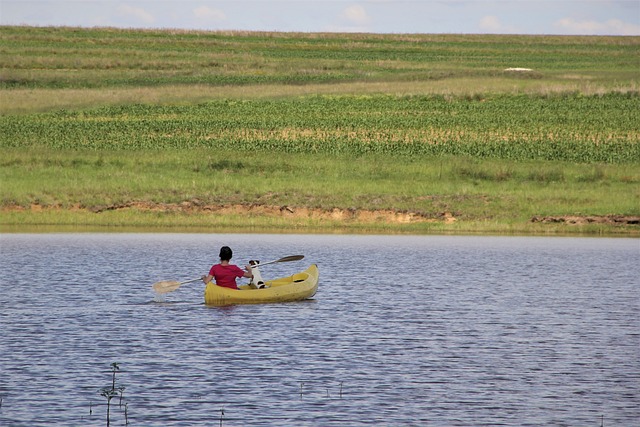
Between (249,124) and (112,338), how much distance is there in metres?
45.4

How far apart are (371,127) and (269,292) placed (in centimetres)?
3882

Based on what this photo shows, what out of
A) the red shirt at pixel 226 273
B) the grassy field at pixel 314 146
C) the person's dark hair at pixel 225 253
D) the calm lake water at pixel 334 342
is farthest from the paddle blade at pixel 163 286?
the grassy field at pixel 314 146

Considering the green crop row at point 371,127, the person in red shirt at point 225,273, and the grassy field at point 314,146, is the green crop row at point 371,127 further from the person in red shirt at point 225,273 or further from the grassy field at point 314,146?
the person in red shirt at point 225,273

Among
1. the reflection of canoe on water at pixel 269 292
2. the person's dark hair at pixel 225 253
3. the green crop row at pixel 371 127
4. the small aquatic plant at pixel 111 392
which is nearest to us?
the small aquatic plant at pixel 111 392

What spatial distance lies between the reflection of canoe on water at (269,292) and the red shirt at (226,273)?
364mm

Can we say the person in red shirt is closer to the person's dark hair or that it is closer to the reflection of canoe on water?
the person's dark hair

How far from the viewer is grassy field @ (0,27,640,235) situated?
151ft

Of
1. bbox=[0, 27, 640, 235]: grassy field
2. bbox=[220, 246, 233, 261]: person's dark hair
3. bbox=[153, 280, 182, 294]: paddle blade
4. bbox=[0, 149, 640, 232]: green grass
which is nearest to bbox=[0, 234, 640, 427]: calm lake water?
bbox=[153, 280, 182, 294]: paddle blade

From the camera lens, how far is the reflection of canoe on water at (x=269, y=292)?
88.7 feet

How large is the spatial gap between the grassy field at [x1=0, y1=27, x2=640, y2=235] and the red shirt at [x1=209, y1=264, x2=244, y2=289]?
18.1 metres

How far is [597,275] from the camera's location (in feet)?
111

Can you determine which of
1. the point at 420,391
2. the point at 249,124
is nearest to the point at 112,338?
the point at 420,391

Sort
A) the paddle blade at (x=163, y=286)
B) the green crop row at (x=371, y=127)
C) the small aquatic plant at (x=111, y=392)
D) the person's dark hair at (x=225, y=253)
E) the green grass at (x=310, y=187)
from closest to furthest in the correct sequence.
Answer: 1. the small aquatic plant at (x=111, y=392)
2. the person's dark hair at (x=225, y=253)
3. the paddle blade at (x=163, y=286)
4. the green grass at (x=310, y=187)
5. the green crop row at (x=371, y=127)

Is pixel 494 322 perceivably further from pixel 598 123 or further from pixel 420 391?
pixel 598 123
